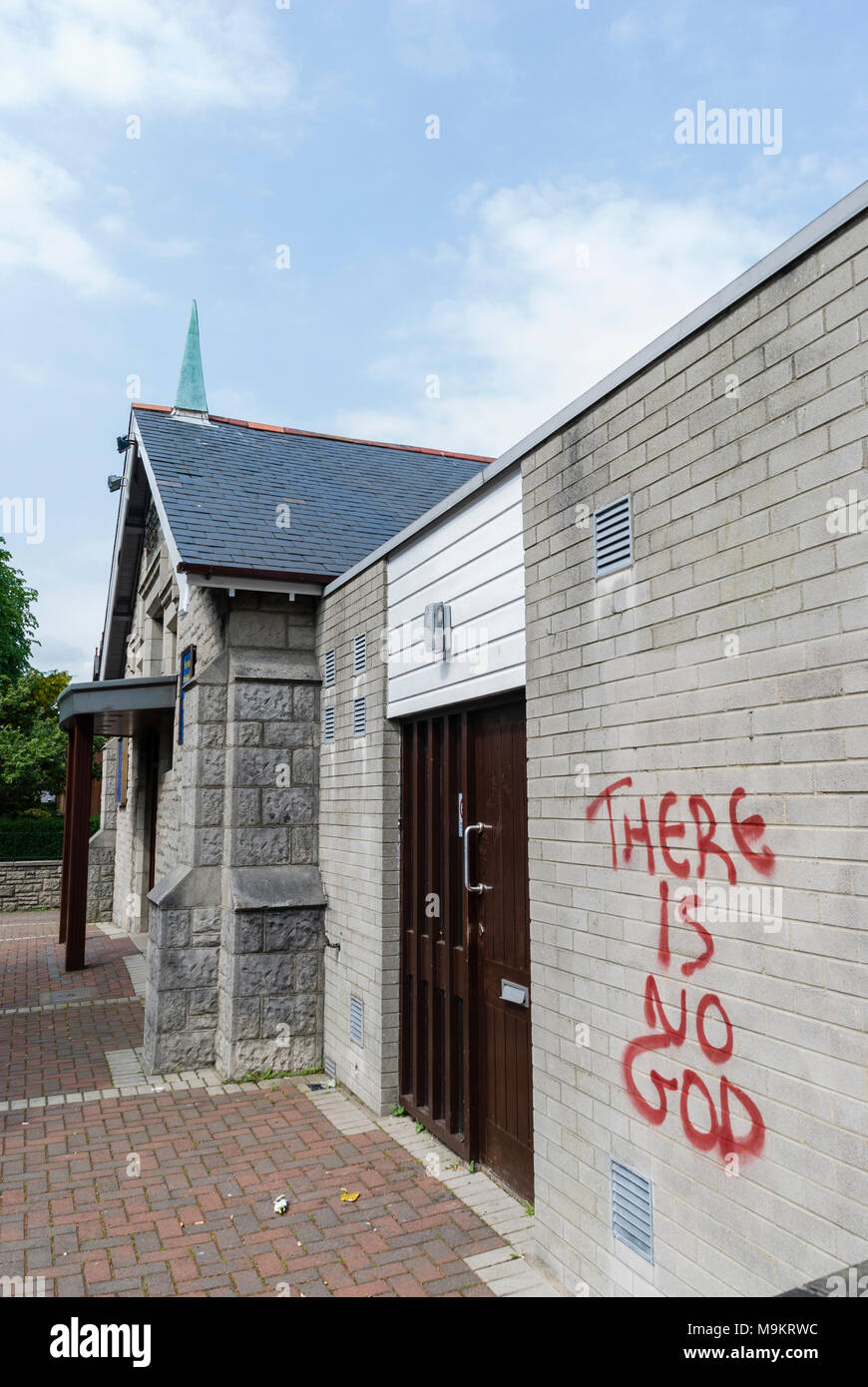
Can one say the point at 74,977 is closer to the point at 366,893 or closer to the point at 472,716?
the point at 366,893

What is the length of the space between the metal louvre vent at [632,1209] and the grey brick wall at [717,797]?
5 cm

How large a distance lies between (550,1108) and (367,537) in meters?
5.66

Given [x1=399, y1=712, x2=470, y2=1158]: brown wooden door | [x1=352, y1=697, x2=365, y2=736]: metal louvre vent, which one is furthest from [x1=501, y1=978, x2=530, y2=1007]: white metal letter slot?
[x1=352, y1=697, x2=365, y2=736]: metal louvre vent

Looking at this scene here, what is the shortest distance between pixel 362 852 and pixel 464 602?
89.4 inches

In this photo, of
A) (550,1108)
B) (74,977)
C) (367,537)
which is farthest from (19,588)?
(550,1108)

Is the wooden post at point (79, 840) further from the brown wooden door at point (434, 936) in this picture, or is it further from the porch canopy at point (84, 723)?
the brown wooden door at point (434, 936)

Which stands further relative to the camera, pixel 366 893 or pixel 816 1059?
pixel 366 893

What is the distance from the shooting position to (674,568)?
3.23m

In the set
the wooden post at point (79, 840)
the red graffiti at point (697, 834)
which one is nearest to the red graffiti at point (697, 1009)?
the red graffiti at point (697, 834)

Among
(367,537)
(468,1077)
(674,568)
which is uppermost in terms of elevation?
(367,537)

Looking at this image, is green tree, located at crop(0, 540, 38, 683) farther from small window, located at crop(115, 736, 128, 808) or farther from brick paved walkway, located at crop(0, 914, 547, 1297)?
brick paved walkway, located at crop(0, 914, 547, 1297)

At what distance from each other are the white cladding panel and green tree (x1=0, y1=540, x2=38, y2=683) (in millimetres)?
27155

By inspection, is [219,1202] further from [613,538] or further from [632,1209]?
[613,538]

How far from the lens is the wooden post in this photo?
11438 mm
